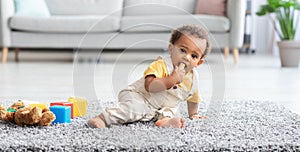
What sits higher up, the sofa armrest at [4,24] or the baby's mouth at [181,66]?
the sofa armrest at [4,24]

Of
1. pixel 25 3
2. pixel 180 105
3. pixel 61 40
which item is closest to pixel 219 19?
pixel 61 40

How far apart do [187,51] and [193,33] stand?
59 mm

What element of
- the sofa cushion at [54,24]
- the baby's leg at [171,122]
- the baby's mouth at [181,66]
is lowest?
the baby's leg at [171,122]

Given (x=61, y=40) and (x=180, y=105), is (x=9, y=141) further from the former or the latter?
(x=61, y=40)

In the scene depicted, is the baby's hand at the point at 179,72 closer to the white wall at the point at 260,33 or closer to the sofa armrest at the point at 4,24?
the sofa armrest at the point at 4,24

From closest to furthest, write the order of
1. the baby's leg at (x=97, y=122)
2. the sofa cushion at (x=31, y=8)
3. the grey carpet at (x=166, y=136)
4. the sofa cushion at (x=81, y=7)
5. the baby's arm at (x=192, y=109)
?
1. the grey carpet at (x=166, y=136)
2. the baby's leg at (x=97, y=122)
3. the baby's arm at (x=192, y=109)
4. the sofa cushion at (x=31, y=8)
5. the sofa cushion at (x=81, y=7)

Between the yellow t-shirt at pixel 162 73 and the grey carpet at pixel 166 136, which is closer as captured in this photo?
the grey carpet at pixel 166 136

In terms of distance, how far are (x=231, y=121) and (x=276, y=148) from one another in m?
0.35

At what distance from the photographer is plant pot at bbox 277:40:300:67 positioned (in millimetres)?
3816

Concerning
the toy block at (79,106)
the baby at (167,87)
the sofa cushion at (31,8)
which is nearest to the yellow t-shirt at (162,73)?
the baby at (167,87)

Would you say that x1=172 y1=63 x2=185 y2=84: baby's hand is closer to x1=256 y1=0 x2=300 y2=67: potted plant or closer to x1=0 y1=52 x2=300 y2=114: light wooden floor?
x1=0 y1=52 x2=300 y2=114: light wooden floor

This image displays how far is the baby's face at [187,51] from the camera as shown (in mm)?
1429

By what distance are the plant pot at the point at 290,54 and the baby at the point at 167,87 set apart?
2427 millimetres

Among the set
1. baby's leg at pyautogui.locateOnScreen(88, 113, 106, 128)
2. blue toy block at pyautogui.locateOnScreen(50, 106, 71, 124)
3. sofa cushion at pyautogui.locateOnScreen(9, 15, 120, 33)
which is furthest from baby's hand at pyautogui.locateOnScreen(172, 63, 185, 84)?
sofa cushion at pyautogui.locateOnScreen(9, 15, 120, 33)
